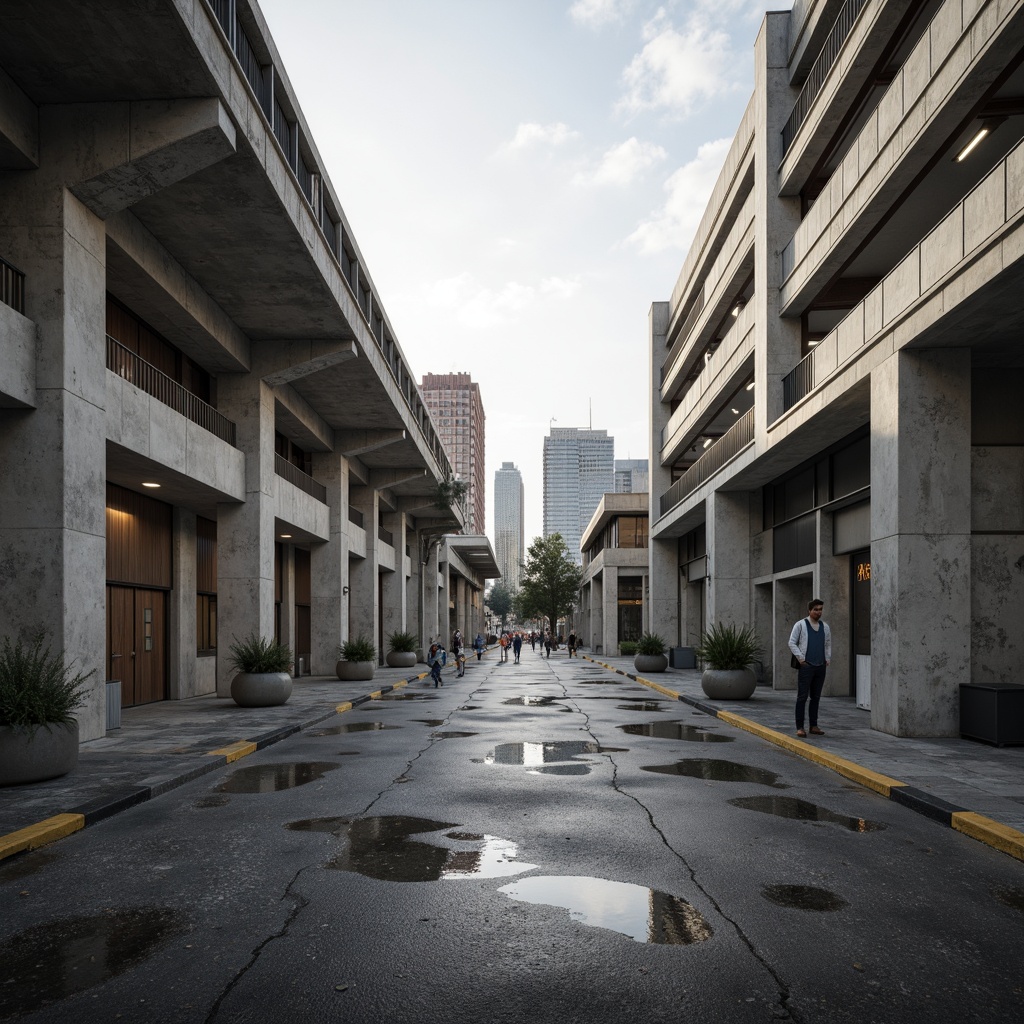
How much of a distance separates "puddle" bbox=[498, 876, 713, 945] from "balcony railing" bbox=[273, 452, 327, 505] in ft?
63.7

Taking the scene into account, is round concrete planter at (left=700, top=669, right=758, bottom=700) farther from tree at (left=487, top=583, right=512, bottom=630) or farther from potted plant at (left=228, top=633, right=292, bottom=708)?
tree at (left=487, top=583, right=512, bottom=630)

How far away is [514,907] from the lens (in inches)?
203

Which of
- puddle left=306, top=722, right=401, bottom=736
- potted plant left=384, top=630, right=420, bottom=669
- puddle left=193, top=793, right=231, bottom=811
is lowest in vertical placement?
potted plant left=384, top=630, right=420, bottom=669

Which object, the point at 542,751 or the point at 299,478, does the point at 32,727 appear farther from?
the point at 299,478

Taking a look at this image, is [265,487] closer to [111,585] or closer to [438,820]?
[111,585]

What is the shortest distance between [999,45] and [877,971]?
11373 millimetres

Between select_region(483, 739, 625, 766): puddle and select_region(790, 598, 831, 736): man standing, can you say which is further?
select_region(790, 598, 831, 736): man standing

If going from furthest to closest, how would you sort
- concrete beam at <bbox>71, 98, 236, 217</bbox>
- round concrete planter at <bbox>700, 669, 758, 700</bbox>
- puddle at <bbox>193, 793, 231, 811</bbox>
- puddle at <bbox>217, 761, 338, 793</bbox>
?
1. round concrete planter at <bbox>700, 669, 758, 700</bbox>
2. concrete beam at <bbox>71, 98, 236, 217</bbox>
3. puddle at <bbox>217, 761, 338, 793</bbox>
4. puddle at <bbox>193, 793, 231, 811</bbox>

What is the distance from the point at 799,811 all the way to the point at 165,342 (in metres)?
17.2

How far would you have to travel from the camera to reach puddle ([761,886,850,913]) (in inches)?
206

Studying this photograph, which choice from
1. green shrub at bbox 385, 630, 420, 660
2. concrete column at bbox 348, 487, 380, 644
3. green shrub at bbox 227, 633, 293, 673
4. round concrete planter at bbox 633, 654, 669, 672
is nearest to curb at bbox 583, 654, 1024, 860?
green shrub at bbox 227, 633, 293, 673

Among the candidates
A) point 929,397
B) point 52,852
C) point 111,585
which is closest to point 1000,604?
point 929,397

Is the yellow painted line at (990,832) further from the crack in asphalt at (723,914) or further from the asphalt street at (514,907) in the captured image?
the crack in asphalt at (723,914)

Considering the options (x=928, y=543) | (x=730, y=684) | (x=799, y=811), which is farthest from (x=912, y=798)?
(x=730, y=684)
